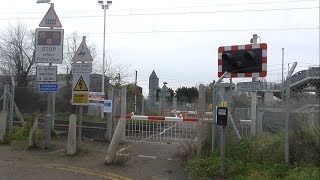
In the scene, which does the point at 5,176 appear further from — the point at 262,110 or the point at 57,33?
the point at 262,110

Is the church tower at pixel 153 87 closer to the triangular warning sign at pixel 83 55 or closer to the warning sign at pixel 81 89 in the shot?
the triangular warning sign at pixel 83 55

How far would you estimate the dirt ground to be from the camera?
10.4m

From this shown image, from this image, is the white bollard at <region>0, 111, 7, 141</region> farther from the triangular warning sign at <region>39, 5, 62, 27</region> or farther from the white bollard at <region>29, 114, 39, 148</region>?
the triangular warning sign at <region>39, 5, 62, 27</region>

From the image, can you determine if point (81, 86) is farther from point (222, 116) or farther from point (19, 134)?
point (222, 116)

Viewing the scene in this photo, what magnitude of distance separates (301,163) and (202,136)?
9.91 ft

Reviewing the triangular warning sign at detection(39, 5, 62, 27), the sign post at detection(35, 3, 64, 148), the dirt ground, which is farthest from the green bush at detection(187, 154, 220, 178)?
the triangular warning sign at detection(39, 5, 62, 27)

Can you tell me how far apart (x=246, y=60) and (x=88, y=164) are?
478 cm

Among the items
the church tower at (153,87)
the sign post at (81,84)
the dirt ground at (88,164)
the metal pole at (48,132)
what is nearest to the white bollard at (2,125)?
the dirt ground at (88,164)

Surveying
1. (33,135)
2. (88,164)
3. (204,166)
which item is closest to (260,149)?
(204,166)

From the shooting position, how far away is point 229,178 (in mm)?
9570

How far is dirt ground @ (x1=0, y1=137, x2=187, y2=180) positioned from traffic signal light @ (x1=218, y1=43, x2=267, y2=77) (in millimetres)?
2710

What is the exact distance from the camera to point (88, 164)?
11891 millimetres

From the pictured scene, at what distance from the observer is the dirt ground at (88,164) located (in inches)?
408

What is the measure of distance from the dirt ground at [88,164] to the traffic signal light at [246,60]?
271 centimetres
